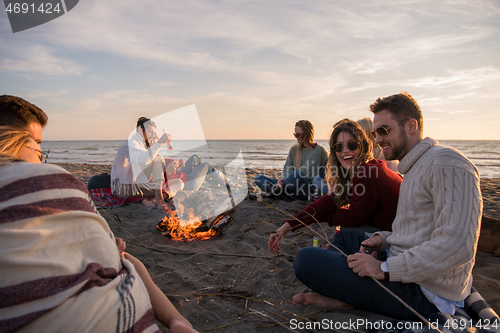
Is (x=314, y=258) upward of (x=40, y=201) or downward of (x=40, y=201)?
downward

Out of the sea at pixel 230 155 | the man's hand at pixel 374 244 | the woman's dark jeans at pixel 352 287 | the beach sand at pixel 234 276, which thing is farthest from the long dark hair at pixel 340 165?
the sea at pixel 230 155

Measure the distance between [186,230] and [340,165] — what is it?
2.25 meters

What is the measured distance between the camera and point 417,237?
5.79ft

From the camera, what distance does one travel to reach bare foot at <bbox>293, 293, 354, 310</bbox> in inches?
82.6

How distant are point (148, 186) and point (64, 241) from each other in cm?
450

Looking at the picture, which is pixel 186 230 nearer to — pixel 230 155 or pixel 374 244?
pixel 374 244

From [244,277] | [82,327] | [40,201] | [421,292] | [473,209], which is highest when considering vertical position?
[40,201]

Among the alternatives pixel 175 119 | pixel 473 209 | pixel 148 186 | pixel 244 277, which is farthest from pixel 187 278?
pixel 175 119

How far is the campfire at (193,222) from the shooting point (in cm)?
375

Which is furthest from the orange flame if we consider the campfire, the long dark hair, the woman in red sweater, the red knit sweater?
the red knit sweater

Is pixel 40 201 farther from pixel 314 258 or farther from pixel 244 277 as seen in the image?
pixel 244 277

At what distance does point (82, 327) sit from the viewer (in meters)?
0.99

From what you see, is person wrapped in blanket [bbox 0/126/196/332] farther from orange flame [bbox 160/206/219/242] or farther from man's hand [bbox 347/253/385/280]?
→ orange flame [bbox 160/206/219/242]

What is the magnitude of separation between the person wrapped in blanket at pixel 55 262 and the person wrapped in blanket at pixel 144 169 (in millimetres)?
4004
